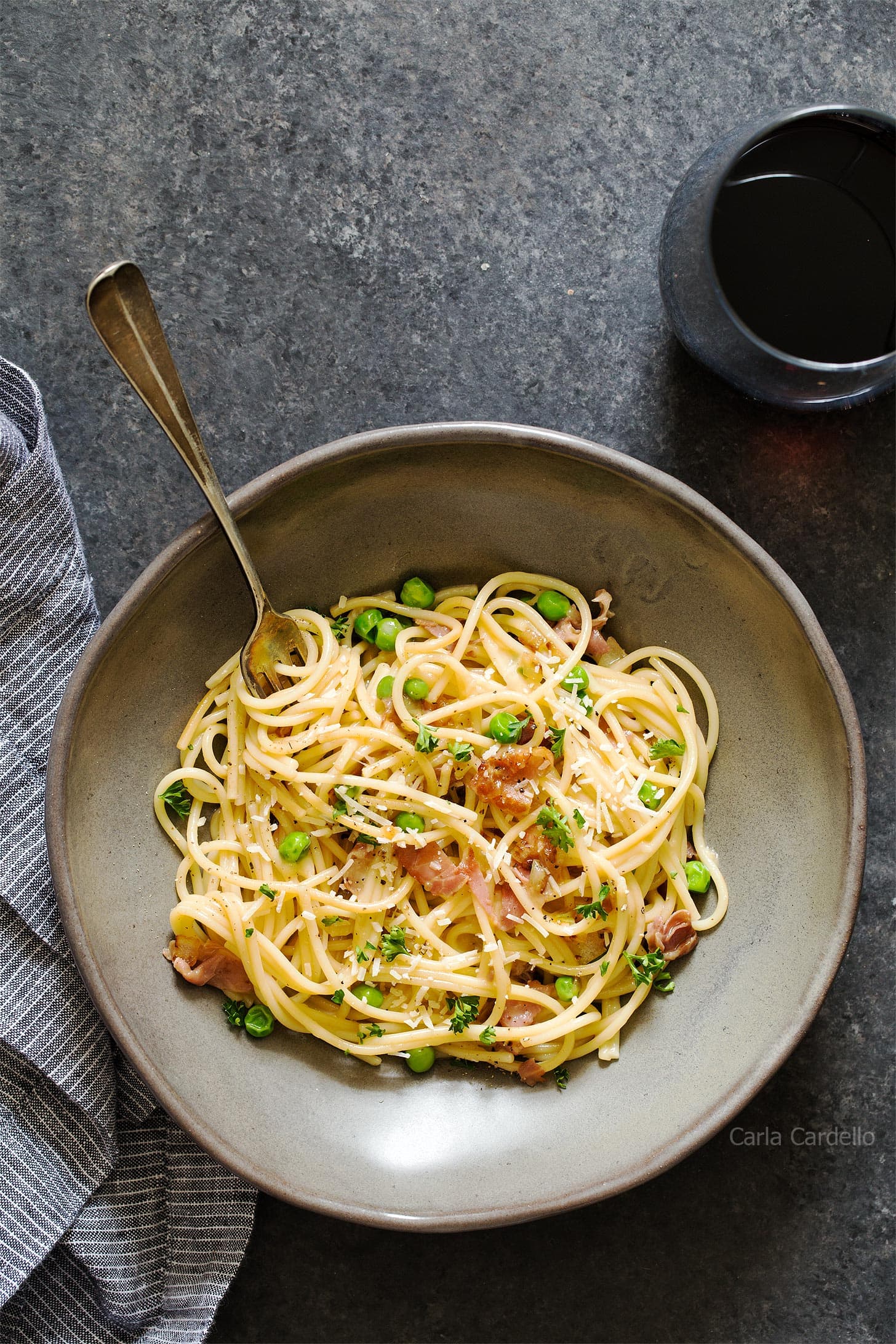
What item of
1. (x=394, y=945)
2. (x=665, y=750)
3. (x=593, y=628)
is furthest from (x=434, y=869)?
(x=593, y=628)

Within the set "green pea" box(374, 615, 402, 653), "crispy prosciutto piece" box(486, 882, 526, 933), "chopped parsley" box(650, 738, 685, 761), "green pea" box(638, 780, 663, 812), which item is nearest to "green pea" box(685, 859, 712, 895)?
"green pea" box(638, 780, 663, 812)

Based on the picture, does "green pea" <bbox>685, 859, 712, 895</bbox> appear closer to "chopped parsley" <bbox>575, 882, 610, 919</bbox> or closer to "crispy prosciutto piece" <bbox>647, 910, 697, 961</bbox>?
"crispy prosciutto piece" <bbox>647, 910, 697, 961</bbox>

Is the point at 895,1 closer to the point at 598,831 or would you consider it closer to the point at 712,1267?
the point at 598,831

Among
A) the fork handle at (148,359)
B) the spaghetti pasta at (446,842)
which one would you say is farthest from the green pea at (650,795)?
the fork handle at (148,359)

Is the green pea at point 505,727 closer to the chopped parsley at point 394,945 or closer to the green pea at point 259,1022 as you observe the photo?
the chopped parsley at point 394,945

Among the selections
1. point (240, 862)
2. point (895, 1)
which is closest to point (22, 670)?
point (240, 862)

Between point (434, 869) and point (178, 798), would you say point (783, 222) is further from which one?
point (178, 798)
